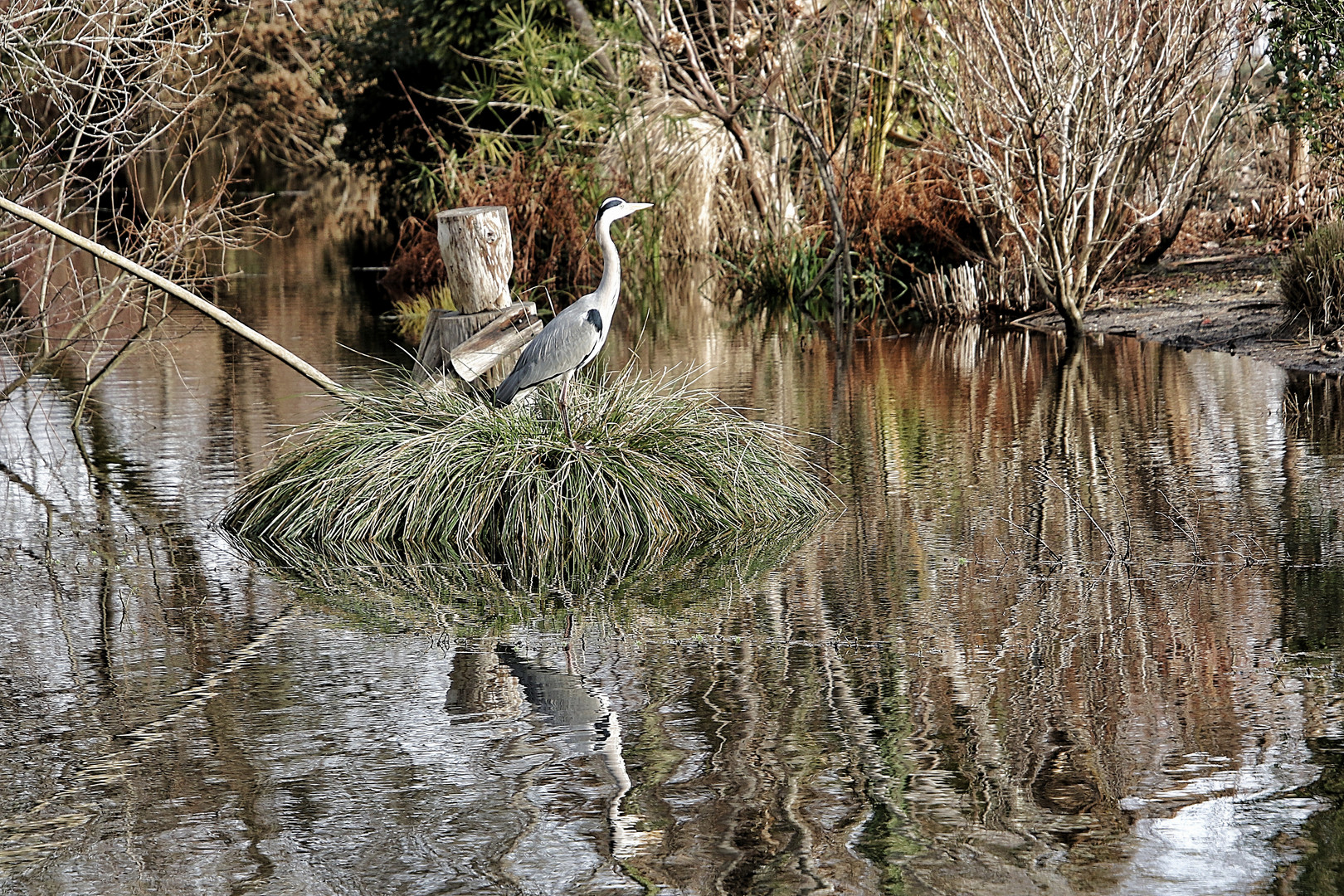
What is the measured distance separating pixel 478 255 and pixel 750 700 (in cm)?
411

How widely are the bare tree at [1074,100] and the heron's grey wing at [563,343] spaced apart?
7.01 metres

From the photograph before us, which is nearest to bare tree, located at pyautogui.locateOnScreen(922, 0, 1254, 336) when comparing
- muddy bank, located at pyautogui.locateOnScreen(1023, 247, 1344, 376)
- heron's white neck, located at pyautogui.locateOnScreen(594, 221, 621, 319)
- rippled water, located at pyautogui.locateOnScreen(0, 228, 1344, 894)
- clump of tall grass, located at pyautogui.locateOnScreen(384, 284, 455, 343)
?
muddy bank, located at pyautogui.locateOnScreen(1023, 247, 1344, 376)

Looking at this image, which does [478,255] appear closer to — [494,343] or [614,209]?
[494,343]

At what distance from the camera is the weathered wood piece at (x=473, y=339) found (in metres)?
8.57

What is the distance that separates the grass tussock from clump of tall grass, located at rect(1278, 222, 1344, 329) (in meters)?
5.94

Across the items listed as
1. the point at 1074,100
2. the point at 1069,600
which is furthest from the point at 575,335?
the point at 1074,100

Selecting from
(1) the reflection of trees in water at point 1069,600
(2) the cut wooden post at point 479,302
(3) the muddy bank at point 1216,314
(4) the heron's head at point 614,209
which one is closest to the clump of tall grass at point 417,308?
(3) the muddy bank at point 1216,314

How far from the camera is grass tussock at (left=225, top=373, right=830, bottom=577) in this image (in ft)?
25.6

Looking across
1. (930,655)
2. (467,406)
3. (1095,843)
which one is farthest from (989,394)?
(1095,843)

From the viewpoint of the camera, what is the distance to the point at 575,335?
25.9 ft

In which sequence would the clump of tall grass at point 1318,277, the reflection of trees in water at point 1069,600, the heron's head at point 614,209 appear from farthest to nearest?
the clump of tall grass at point 1318,277 → the heron's head at point 614,209 → the reflection of trees in water at point 1069,600

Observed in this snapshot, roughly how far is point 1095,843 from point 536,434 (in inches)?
177

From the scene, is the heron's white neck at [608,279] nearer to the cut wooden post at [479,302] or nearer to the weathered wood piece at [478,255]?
the cut wooden post at [479,302]

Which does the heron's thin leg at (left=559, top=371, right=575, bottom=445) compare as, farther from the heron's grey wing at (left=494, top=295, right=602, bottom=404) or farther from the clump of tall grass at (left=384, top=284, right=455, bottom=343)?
the clump of tall grass at (left=384, top=284, right=455, bottom=343)
